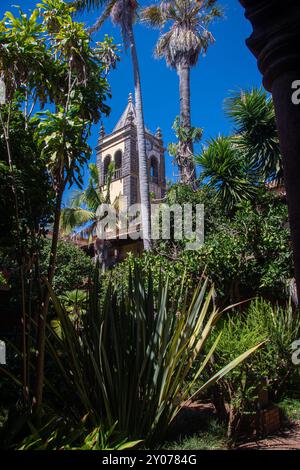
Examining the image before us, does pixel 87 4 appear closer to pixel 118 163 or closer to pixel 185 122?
pixel 185 122

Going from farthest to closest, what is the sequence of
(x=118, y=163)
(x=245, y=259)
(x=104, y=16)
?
(x=118, y=163) → (x=104, y=16) → (x=245, y=259)

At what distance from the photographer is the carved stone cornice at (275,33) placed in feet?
6.14

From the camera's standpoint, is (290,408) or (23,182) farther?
(290,408)

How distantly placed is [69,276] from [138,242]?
15.4 feet

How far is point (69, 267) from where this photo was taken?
15305 mm

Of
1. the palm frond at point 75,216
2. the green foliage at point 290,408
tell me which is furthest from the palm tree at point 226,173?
the palm frond at point 75,216

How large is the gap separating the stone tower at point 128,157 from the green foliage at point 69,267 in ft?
64.2

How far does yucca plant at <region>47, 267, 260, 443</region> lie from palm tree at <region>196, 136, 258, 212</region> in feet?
22.2

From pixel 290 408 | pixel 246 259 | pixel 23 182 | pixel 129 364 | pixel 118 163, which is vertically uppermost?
pixel 118 163

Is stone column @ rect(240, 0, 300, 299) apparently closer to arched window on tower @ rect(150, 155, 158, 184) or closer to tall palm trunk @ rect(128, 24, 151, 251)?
tall palm trunk @ rect(128, 24, 151, 251)

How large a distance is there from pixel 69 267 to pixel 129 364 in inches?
463

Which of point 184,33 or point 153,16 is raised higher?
point 153,16

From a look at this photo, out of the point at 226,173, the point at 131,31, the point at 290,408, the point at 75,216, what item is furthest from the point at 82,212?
the point at 290,408

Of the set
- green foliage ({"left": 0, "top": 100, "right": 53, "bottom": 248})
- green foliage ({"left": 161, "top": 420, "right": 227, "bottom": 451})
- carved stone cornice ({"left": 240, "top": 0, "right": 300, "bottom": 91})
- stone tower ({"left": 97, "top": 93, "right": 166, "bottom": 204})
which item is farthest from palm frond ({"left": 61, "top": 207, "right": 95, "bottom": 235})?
carved stone cornice ({"left": 240, "top": 0, "right": 300, "bottom": 91})
